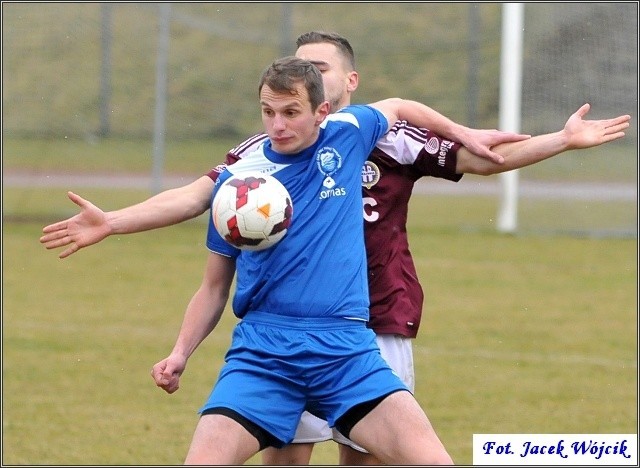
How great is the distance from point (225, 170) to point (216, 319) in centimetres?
66

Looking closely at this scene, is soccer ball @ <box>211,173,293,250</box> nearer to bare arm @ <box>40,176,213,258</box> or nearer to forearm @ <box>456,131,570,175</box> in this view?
bare arm @ <box>40,176,213,258</box>

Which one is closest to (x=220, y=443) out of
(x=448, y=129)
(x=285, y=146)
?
(x=285, y=146)

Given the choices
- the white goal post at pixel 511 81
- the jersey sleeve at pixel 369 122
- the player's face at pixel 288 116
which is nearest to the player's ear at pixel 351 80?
the jersey sleeve at pixel 369 122

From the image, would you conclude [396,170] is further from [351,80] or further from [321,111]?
[321,111]

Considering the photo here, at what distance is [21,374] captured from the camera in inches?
385

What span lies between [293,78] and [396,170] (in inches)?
36.5

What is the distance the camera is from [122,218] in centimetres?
492

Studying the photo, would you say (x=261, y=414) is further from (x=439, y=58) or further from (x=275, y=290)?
(x=439, y=58)

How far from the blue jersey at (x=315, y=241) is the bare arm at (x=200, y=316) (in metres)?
0.12

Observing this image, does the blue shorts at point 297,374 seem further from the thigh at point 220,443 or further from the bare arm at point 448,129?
the bare arm at point 448,129

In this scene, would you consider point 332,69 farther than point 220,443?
Yes

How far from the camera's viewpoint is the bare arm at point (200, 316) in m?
5.09

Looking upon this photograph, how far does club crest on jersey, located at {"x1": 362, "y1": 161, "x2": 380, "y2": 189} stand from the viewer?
5.54 m

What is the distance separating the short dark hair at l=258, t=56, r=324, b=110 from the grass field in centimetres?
336
